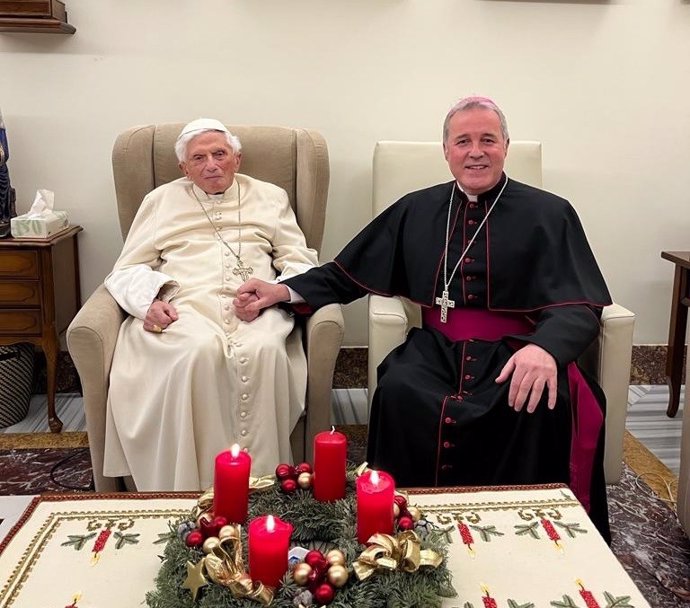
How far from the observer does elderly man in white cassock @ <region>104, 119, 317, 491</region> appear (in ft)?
7.06

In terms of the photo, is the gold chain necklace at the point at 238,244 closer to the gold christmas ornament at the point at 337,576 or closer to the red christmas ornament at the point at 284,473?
the red christmas ornament at the point at 284,473

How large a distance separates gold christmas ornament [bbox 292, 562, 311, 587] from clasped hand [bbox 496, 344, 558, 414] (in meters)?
0.96

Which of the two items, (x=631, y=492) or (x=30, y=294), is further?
(x=30, y=294)

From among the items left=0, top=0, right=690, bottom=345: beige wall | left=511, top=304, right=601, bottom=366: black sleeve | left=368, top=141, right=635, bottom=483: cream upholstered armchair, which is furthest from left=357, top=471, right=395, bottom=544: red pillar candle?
left=0, top=0, right=690, bottom=345: beige wall

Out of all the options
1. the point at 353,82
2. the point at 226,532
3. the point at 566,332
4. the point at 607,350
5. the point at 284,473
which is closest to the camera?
the point at 226,532

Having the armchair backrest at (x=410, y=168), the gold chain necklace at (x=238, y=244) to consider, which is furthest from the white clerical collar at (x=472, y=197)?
the gold chain necklace at (x=238, y=244)

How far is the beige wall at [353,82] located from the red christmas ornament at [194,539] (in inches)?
86.1

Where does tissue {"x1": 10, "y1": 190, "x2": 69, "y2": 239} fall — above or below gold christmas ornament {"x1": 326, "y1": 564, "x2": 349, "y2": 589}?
above

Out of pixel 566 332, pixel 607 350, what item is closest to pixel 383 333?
pixel 566 332

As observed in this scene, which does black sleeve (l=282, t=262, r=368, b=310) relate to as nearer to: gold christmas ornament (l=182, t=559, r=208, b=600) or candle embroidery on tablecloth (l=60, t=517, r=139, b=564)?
candle embroidery on tablecloth (l=60, t=517, r=139, b=564)

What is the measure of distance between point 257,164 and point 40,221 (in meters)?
0.86

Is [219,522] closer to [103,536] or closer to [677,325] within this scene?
[103,536]

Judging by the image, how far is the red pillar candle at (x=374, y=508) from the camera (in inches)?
48.8

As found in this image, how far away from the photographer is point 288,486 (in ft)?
4.68
